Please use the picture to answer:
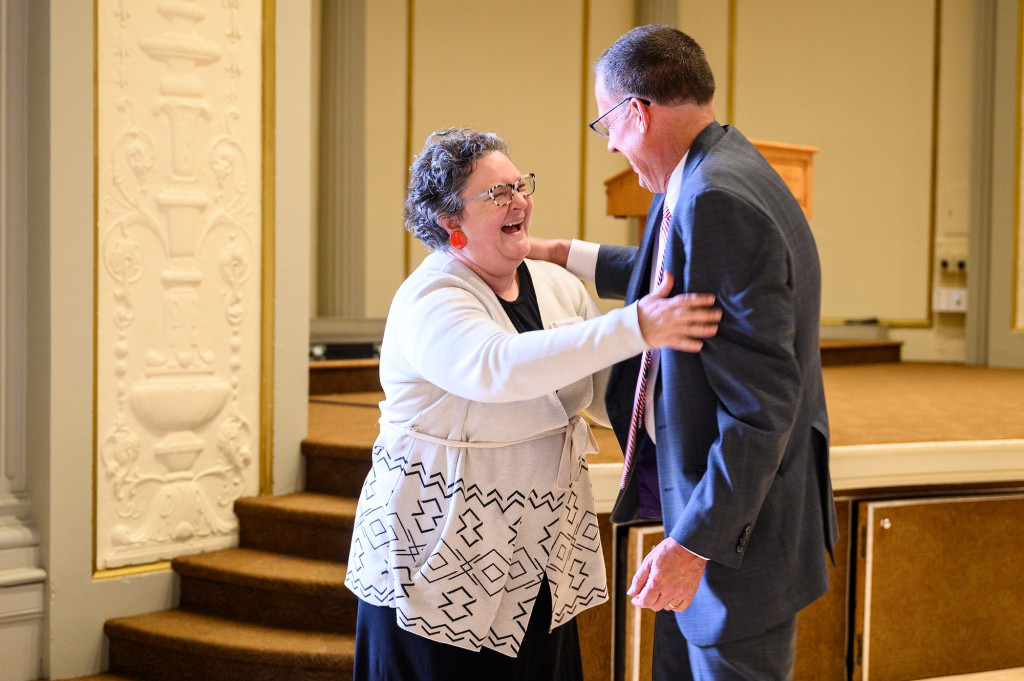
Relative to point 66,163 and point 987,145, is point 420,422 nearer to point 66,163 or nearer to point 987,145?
point 66,163

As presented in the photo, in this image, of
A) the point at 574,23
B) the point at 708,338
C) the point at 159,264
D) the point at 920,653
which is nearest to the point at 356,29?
the point at 574,23

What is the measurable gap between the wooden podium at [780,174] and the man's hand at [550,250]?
231 cm

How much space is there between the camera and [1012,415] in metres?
4.01

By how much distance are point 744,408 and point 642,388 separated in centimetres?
26

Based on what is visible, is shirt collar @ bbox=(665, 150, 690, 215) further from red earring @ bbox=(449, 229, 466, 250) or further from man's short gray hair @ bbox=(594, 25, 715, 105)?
red earring @ bbox=(449, 229, 466, 250)

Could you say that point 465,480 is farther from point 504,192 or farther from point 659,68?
point 659,68

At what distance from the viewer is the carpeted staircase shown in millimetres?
2938

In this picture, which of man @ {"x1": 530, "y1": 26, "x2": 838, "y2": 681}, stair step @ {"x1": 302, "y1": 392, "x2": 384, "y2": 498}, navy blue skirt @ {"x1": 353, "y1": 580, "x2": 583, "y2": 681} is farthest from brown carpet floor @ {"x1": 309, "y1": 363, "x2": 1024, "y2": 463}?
man @ {"x1": 530, "y1": 26, "x2": 838, "y2": 681}

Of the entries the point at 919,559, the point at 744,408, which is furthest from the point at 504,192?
the point at 919,559

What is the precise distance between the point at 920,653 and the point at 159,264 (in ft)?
9.10

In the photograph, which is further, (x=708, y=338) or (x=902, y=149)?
(x=902, y=149)

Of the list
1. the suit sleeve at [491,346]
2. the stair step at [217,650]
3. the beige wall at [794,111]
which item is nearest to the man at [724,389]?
the suit sleeve at [491,346]

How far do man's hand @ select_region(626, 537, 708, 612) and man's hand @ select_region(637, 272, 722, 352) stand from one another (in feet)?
1.00

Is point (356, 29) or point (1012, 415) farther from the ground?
point (356, 29)
